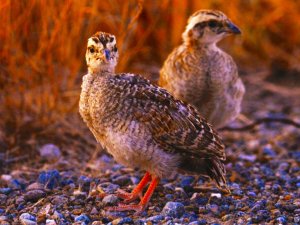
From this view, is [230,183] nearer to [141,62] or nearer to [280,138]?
[280,138]

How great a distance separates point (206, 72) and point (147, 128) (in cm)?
163

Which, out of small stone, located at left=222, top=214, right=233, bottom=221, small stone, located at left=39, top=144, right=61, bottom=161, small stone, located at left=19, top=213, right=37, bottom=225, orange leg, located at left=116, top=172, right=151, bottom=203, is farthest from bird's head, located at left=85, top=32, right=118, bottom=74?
small stone, located at left=39, top=144, right=61, bottom=161

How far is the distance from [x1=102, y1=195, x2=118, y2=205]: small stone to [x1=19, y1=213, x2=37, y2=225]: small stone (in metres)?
0.58

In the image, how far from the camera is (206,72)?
6543 millimetres

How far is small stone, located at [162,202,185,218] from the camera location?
516 centimetres

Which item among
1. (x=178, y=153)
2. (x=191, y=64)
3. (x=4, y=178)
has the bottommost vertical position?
(x=4, y=178)

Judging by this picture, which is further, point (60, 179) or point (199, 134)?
point (60, 179)

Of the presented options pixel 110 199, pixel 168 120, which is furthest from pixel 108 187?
pixel 168 120

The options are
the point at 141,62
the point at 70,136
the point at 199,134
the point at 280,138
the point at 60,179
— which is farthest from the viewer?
the point at 141,62

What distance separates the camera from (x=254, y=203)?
5.43m

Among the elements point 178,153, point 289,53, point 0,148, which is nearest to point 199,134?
point 178,153

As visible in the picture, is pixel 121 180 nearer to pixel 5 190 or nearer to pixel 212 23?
pixel 5 190

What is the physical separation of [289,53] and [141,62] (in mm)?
2480

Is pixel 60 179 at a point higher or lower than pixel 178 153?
lower
